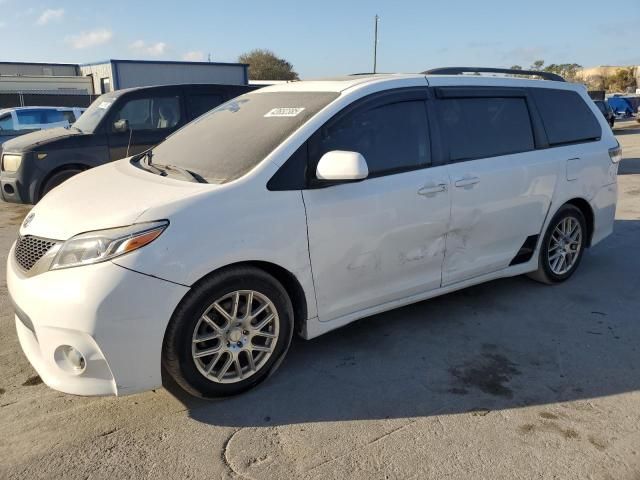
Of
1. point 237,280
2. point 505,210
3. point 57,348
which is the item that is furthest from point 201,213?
point 505,210

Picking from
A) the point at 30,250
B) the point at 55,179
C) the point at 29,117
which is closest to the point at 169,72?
the point at 29,117

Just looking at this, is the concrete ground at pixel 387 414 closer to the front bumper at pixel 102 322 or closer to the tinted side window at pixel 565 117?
the front bumper at pixel 102 322

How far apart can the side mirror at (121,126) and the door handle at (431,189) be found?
5.55m

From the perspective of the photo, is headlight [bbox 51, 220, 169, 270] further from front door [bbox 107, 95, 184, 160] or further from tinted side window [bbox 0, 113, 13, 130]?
tinted side window [bbox 0, 113, 13, 130]

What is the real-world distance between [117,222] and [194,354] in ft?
2.60

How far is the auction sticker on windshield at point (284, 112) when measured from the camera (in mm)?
3478

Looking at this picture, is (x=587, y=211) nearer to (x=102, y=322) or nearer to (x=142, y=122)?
(x=102, y=322)

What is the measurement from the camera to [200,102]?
815cm

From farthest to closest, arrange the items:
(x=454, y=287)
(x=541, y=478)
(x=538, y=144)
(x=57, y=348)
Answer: (x=538, y=144), (x=454, y=287), (x=57, y=348), (x=541, y=478)

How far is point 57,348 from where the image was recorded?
2713 millimetres

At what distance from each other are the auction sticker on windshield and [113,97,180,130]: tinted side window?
4.78m

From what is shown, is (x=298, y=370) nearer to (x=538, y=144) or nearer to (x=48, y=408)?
(x=48, y=408)

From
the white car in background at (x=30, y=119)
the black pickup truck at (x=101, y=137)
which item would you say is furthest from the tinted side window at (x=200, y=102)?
the white car in background at (x=30, y=119)

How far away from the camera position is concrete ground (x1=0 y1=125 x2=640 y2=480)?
257cm
